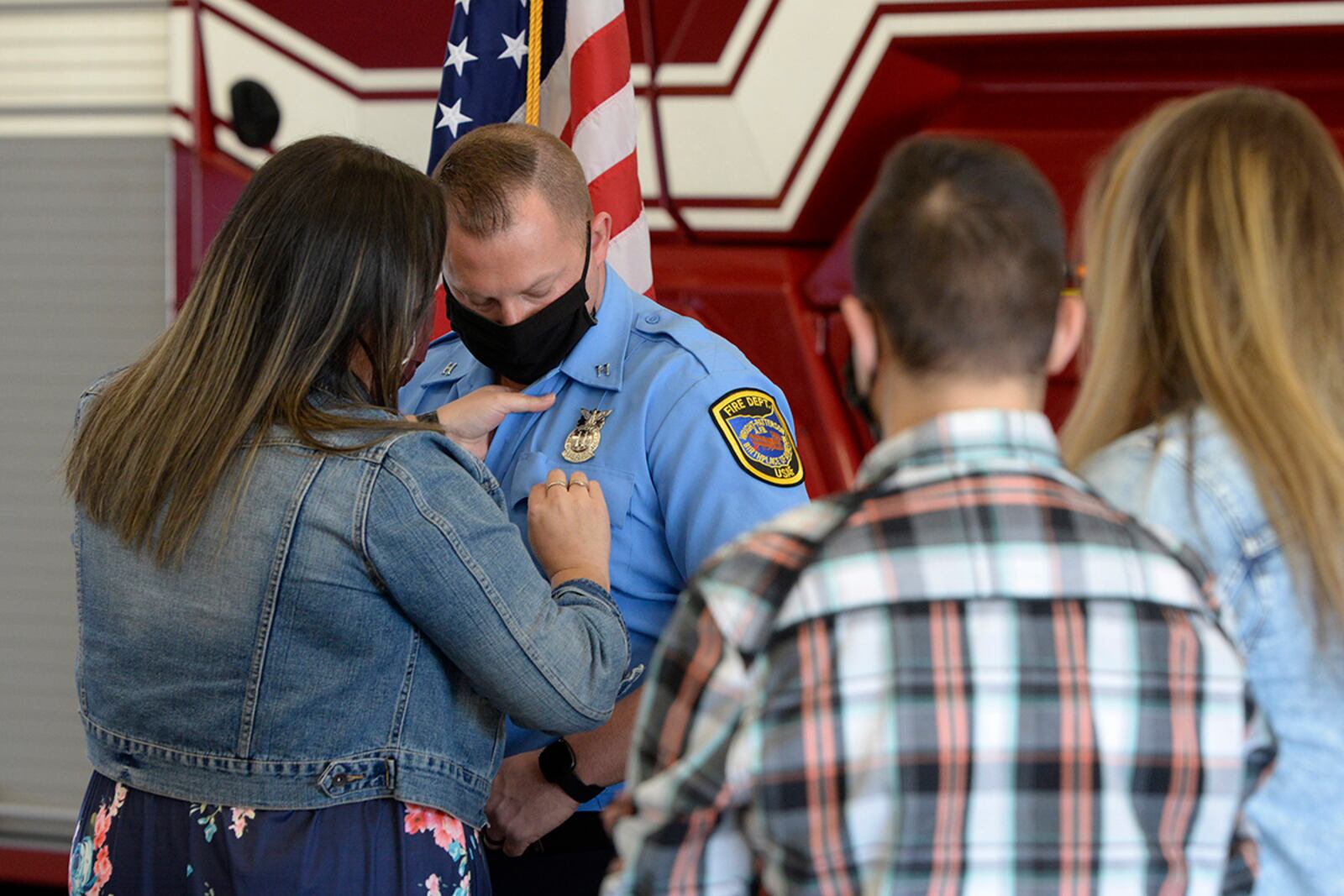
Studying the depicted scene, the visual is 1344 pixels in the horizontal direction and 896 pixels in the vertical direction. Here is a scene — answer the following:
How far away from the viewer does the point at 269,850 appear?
125 centimetres

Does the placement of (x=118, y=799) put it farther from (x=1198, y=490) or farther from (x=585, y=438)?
(x=1198, y=490)

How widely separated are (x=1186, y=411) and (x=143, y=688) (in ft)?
3.12

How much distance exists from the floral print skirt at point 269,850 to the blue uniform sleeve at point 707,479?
0.45m

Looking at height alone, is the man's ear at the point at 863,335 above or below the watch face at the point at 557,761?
above

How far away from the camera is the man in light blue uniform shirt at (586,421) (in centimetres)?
161

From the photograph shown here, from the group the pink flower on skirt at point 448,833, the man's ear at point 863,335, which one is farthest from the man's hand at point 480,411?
the man's ear at point 863,335

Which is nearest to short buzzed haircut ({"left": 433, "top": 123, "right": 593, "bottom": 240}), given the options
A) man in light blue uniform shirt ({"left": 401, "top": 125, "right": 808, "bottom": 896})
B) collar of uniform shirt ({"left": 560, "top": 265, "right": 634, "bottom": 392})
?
man in light blue uniform shirt ({"left": 401, "top": 125, "right": 808, "bottom": 896})

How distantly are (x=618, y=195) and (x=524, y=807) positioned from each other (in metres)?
1.10

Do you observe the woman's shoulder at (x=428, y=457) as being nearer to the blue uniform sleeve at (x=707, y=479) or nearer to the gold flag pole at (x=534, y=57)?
the blue uniform sleeve at (x=707, y=479)

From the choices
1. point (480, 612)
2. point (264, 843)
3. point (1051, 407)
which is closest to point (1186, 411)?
point (480, 612)

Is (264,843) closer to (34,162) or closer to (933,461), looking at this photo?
(933,461)

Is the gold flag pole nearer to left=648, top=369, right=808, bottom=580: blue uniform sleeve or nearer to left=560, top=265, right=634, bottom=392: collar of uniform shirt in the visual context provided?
left=560, top=265, right=634, bottom=392: collar of uniform shirt

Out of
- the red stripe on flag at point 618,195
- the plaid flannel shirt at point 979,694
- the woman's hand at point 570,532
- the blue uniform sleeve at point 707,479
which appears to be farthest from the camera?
the red stripe on flag at point 618,195

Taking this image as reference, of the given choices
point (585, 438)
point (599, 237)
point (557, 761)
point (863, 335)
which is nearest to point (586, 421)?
point (585, 438)
